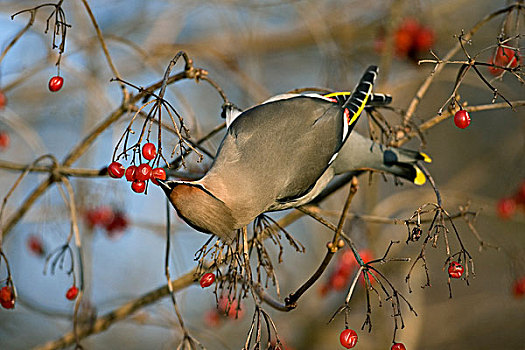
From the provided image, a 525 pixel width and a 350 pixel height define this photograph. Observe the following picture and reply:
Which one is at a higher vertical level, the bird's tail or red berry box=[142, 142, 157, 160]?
the bird's tail

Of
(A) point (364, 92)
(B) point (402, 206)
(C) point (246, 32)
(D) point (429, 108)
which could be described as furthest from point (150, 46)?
(D) point (429, 108)

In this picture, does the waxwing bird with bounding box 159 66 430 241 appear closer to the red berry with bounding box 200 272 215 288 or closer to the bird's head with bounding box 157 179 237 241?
the bird's head with bounding box 157 179 237 241

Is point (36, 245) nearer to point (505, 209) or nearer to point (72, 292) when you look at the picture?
point (72, 292)

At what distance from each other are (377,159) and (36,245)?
1.61 metres

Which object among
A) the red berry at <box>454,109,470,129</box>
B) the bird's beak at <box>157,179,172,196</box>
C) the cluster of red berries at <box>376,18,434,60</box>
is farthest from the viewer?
the cluster of red berries at <box>376,18,434,60</box>

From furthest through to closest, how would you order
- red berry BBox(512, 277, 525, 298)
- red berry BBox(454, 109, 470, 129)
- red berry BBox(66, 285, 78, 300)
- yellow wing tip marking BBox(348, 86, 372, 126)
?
red berry BBox(512, 277, 525, 298)
red berry BBox(66, 285, 78, 300)
yellow wing tip marking BBox(348, 86, 372, 126)
red berry BBox(454, 109, 470, 129)

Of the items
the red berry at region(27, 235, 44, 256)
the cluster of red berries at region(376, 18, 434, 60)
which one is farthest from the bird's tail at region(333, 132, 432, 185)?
the red berry at region(27, 235, 44, 256)

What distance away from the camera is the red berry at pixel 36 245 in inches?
102

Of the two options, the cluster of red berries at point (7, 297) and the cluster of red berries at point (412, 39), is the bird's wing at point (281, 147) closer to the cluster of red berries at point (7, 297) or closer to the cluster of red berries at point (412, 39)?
the cluster of red berries at point (7, 297)

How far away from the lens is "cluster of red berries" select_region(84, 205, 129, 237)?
253cm

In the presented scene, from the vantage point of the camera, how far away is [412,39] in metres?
2.88

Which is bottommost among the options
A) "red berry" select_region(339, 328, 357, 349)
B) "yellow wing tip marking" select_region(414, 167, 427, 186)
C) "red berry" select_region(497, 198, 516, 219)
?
"red berry" select_region(339, 328, 357, 349)

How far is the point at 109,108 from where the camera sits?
2.30 meters

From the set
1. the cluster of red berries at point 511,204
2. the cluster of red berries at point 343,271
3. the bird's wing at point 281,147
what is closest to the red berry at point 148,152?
the bird's wing at point 281,147
